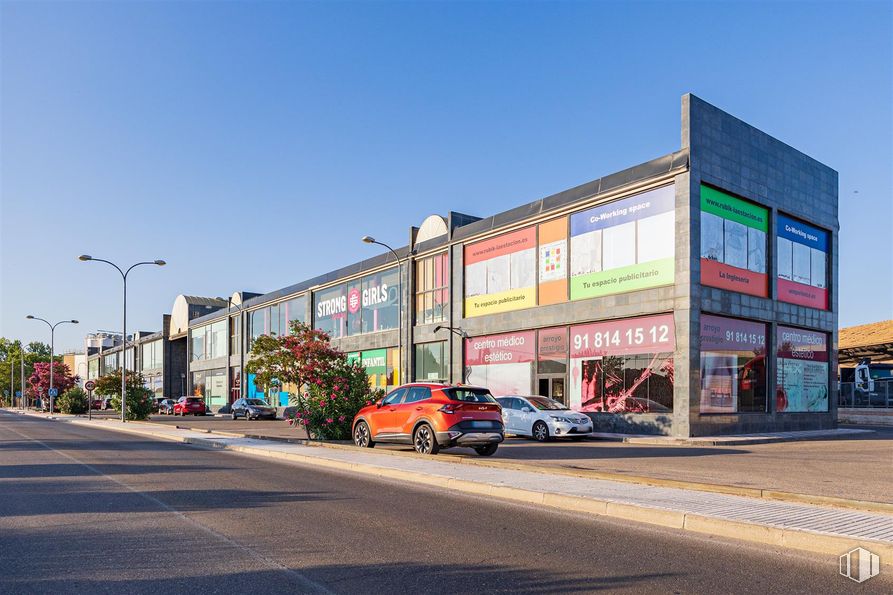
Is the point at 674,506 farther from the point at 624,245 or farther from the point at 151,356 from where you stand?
the point at 151,356

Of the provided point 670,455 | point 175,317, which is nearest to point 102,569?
point 670,455

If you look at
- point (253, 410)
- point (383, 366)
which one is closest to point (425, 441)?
point (383, 366)

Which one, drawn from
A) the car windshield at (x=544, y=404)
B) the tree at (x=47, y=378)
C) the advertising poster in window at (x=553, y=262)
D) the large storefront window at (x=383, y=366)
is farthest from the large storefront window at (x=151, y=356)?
the car windshield at (x=544, y=404)

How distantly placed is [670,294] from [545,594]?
2201cm

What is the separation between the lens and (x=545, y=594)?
5.82 meters

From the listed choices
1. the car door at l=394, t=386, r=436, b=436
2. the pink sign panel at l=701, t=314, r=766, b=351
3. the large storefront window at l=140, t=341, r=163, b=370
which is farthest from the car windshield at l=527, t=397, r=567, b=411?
the large storefront window at l=140, t=341, r=163, b=370

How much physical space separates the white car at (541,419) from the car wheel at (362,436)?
509cm

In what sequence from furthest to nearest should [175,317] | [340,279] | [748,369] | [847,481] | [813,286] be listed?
[175,317] < [340,279] < [813,286] < [748,369] < [847,481]

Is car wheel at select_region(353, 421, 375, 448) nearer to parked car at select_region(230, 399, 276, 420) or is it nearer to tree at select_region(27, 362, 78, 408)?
parked car at select_region(230, 399, 276, 420)

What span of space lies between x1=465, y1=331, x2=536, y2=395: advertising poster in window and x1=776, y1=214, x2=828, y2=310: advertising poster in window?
1094 centimetres

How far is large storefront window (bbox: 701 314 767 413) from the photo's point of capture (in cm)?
2672

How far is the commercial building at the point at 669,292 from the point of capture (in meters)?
26.5

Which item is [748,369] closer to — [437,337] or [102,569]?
[437,337]

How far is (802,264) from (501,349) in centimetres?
1372
